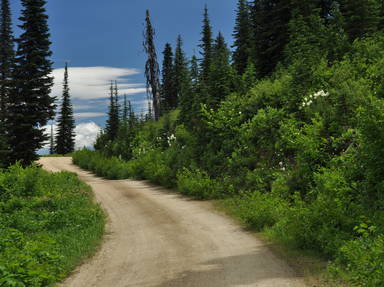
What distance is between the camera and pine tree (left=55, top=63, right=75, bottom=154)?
74000 millimetres

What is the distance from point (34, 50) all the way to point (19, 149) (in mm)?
8840

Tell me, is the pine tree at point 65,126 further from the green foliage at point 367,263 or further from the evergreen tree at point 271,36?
the green foliage at point 367,263

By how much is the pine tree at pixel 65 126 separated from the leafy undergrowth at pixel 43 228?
5284 centimetres

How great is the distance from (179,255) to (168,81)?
213ft

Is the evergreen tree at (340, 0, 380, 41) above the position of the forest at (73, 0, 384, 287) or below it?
above

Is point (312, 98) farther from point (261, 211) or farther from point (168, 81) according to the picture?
point (168, 81)

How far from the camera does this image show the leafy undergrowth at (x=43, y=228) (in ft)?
23.8

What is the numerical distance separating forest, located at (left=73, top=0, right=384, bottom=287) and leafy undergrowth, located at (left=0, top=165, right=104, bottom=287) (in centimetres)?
505

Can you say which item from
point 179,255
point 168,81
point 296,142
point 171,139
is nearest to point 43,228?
point 179,255

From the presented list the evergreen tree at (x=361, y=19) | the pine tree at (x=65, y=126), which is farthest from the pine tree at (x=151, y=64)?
the pine tree at (x=65, y=126)

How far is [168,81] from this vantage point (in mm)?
72312

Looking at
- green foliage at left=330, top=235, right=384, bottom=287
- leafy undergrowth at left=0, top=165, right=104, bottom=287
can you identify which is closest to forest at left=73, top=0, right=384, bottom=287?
green foliage at left=330, top=235, right=384, bottom=287

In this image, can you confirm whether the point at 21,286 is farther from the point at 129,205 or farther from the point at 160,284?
the point at 129,205

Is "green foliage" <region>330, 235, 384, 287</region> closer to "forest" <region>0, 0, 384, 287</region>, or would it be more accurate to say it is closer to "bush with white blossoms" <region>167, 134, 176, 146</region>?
"forest" <region>0, 0, 384, 287</region>
